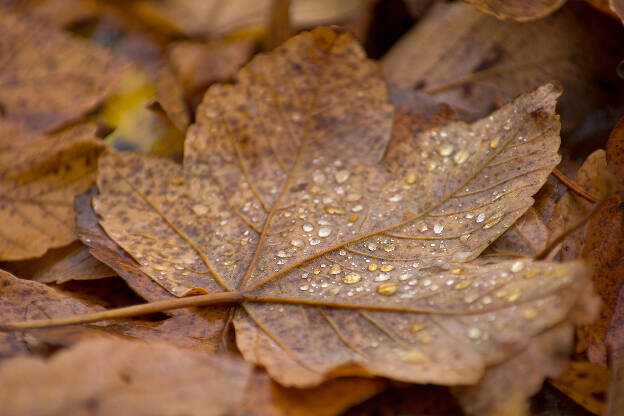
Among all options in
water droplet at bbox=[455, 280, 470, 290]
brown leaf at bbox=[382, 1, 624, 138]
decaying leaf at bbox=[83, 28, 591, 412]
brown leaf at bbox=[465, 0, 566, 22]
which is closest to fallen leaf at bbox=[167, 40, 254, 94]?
decaying leaf at bbox=[83, 28, 591, 412]

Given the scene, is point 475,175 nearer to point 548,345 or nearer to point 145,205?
point 548,345

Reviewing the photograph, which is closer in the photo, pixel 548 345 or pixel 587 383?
pixel 548 345

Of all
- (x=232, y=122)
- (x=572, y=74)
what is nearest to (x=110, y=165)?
(x=232, y=122)

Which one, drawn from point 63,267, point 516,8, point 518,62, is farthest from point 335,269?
point 518,62

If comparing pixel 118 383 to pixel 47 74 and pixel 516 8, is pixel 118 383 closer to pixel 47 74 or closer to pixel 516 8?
pixel 516 8

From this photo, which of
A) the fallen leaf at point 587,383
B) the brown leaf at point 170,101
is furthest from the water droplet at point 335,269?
the brown leaf at point 170,101

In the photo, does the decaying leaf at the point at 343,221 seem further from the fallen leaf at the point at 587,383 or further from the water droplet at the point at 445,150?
the fallen leaf at the point at 587,383
